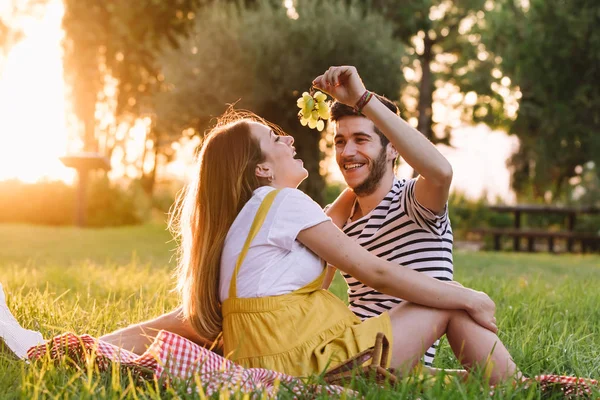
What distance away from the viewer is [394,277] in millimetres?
2854


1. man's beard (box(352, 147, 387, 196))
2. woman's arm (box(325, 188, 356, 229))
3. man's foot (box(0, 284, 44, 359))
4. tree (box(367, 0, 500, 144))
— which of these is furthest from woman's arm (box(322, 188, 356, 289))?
tree (box(367, 0, 500, 144))

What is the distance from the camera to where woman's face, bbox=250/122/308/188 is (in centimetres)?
309

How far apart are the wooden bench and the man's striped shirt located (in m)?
15.0

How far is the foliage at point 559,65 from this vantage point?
14977 mm

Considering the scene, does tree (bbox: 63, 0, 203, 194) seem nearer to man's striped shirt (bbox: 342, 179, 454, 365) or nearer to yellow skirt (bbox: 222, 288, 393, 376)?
man's striped shirt (bbox: 342, 179, 454, 365)

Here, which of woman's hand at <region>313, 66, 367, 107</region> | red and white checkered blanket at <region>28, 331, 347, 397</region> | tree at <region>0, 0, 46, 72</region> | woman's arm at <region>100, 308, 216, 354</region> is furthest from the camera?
tree at <region>0, 0, 46, 72</region>

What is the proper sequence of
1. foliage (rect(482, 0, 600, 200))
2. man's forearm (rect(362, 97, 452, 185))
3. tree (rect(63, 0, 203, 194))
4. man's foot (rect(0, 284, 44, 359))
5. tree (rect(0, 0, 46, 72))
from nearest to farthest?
man's forearm (rect(362, 97, 452, 185)), man's foot (rect(0, 284, 44, 359)), foliage (rect(482, 0, 600, 200)), tree (rect(63, 0, 203, 194)), tree (rect(0, 0, 46, 72))

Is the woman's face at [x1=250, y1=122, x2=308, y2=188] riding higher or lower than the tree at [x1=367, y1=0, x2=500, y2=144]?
lower

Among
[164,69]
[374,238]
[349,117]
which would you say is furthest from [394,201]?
[164,69]

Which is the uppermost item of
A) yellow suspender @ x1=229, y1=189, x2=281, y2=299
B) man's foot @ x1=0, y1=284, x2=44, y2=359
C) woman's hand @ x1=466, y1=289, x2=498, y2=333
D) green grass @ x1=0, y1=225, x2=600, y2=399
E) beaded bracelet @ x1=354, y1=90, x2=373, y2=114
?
beaded bracelet @ x1=354, y1=90, x2=373, y2=114

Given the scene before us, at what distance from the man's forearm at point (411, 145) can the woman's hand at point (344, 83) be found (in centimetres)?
9

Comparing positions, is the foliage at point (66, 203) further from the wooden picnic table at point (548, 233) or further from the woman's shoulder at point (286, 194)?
the woman's shoulder at point (286, 194)

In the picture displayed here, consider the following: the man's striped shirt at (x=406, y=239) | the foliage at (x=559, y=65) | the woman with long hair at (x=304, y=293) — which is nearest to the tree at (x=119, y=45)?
the foliage at (x=559, y=65)

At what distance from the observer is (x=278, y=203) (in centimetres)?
286
